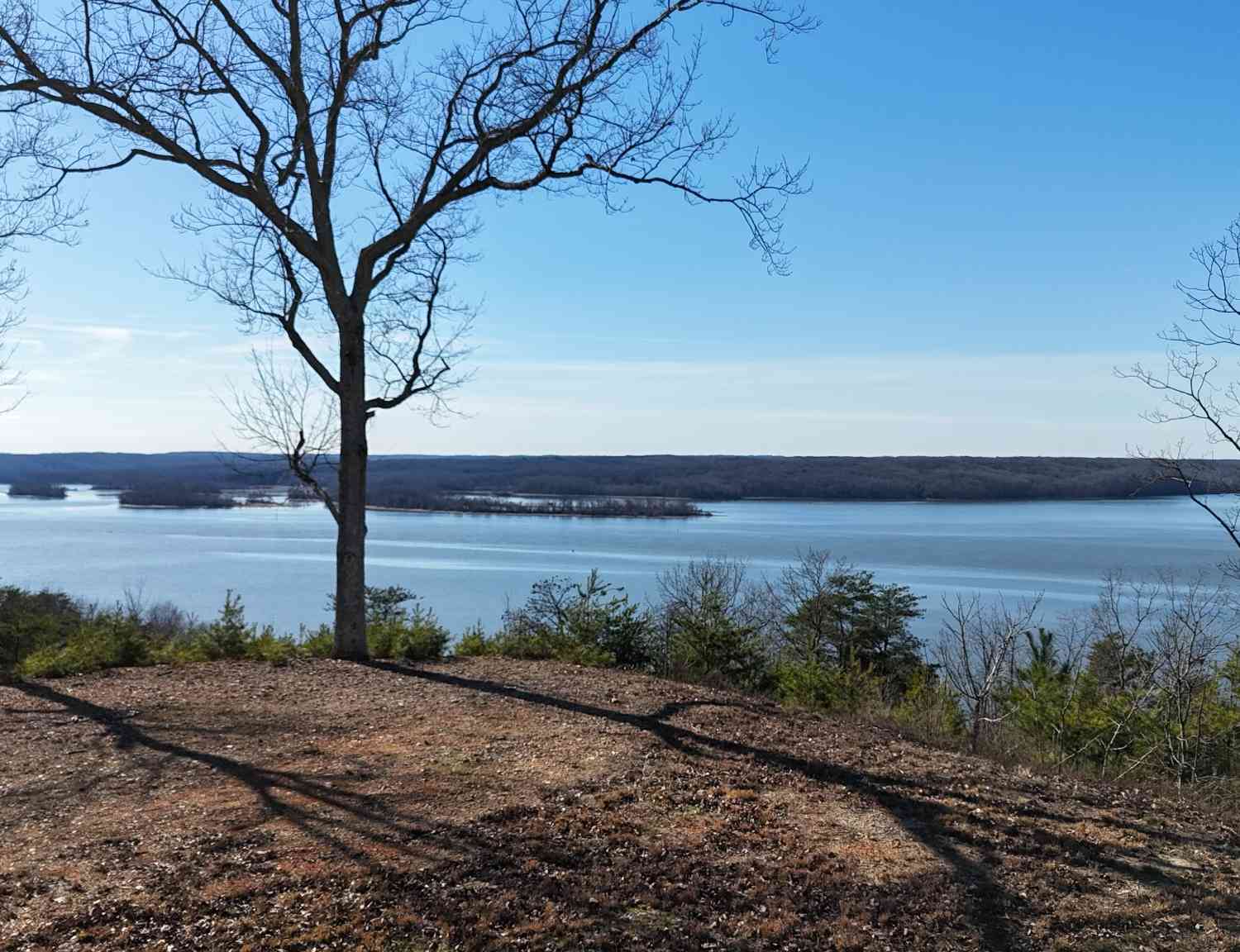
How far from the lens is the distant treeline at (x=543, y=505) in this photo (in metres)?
69.6

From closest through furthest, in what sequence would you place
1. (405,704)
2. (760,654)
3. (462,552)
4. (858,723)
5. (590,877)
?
(590,877)
(405,704)
(858,723)
(760,654)
(462,552)

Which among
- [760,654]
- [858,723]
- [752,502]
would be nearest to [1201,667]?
[760,654]

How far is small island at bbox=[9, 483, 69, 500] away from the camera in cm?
6675

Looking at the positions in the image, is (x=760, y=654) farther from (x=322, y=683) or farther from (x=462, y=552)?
(x=462, y=552)

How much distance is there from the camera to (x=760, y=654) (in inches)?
461

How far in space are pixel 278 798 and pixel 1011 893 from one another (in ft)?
10.9

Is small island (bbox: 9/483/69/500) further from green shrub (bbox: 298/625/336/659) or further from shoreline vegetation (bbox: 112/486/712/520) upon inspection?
green shrub (bbox: 298/625/336/659)

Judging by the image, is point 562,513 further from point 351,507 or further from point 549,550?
point 351,507

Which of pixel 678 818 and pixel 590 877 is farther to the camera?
pixel 678 818

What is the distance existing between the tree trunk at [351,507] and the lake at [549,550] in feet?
49.4

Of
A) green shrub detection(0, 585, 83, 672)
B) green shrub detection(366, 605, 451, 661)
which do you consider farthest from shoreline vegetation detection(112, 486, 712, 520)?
green shrub detection(366, 605, 451, 661)

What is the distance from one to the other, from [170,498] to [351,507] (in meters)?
74.2

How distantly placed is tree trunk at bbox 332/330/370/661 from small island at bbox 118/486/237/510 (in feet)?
228

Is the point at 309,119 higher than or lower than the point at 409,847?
higher
